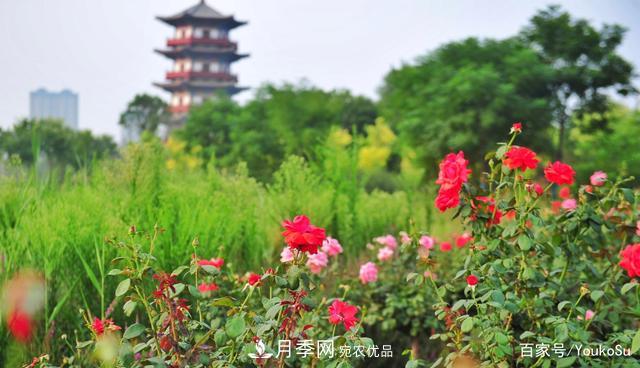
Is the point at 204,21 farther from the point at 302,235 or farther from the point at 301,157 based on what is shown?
the point at 302,235

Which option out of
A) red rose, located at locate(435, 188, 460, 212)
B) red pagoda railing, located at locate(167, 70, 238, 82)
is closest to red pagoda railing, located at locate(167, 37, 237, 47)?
red pagoda railing, located at locate(167, 70, 238, 82)

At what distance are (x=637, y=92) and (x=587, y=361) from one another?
16940mm

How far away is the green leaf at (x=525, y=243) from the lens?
2.44 meters

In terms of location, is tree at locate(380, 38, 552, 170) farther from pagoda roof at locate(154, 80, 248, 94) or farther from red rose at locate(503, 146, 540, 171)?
pagoda roof at locate(154, 80, 248, 94)

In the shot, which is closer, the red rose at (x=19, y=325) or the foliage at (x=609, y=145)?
the red rose at (x=19, y=325)

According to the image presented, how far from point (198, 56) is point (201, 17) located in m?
2.71

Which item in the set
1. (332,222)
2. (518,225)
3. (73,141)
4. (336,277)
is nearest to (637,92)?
(332,222)

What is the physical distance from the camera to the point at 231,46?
47.3 m

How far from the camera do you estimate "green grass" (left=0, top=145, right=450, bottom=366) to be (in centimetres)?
339

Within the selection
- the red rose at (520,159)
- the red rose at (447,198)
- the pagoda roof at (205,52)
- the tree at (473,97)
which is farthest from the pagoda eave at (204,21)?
the red rose at (447,198)

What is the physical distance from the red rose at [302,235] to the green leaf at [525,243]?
0.85 meters

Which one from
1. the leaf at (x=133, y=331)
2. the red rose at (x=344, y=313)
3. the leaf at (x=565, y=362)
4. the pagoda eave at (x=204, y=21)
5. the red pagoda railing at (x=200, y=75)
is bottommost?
the leaf at (x=565, y=362)

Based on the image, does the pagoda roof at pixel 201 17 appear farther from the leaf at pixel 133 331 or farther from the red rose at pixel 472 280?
the leaf at pixel 133 331

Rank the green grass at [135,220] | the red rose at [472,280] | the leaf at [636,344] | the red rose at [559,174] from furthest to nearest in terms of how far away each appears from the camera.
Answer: the green grass at [135,220] < the red rose at [559,174] < the red rose at [472,280] < the leaf at [636,344]
